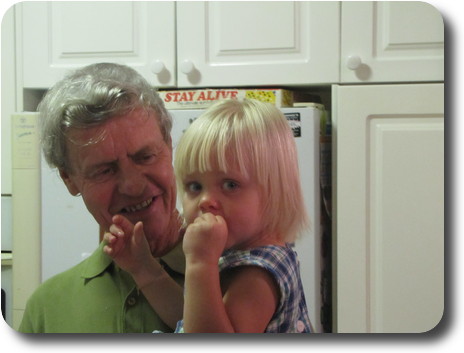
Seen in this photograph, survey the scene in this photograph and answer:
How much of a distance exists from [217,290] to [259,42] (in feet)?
1.73

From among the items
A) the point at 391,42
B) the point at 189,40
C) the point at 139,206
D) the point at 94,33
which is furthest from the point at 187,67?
the point at 391,42

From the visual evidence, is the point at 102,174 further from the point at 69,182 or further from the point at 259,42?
the point at 259,42

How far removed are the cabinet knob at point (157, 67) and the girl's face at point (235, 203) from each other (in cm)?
26

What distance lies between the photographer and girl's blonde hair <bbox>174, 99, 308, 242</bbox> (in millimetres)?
1198

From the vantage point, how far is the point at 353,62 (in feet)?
4.35

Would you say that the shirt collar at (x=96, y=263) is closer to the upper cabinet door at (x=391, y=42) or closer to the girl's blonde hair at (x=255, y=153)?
the girl's blonde hair at (x=255, y=153)

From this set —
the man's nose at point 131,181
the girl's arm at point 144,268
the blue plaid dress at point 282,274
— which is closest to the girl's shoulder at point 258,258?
the blue plaid dress at point 282,274

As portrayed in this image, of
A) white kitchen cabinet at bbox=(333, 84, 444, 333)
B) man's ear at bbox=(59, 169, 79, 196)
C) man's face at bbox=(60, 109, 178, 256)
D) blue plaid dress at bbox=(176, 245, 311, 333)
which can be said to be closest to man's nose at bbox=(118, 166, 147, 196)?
man's face at bbox=(60, 109, 178, 256)

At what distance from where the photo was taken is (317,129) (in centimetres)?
130

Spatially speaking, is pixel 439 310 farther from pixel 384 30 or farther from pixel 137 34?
pixel 137 34

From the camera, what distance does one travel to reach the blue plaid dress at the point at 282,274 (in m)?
1.19

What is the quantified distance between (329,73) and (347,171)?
21 centimetres

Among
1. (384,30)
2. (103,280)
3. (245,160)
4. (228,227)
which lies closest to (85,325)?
(103,280)

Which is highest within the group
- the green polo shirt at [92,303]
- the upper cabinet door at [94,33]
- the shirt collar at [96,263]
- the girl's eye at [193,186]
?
the upper cabinet door at [94,33]
